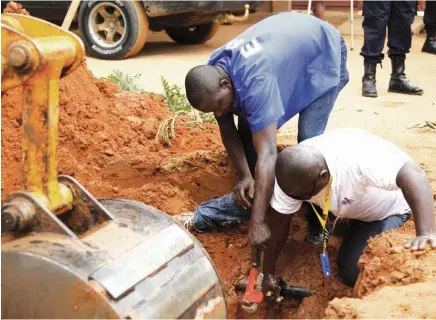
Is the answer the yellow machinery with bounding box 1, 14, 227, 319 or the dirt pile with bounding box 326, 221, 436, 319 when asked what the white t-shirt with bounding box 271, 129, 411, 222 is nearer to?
the dirt pile with bounding box 326, 221, 436, 319

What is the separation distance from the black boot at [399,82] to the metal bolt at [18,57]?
5533mm

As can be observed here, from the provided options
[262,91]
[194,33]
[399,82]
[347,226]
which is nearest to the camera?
[262,91]

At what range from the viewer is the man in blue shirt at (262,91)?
11.6 ft

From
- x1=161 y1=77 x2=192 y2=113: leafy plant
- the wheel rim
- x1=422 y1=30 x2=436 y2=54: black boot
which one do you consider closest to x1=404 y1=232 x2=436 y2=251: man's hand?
x1=161 y1=77 x2=192 y2=113: leafy plant

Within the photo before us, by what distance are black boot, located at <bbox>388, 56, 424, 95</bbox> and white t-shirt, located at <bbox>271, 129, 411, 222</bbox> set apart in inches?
145

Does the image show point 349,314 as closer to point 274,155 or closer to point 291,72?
point 274,155

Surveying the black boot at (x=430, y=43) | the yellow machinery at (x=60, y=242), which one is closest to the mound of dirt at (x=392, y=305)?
the yellow machinery at (x=60, y=242)

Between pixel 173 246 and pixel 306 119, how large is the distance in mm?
1923

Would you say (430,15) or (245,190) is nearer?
(245,190)

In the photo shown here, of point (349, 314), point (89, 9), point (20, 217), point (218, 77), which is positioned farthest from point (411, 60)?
point (20, 217)

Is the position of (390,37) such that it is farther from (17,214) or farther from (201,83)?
(17,214)

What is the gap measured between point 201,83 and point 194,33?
22.3 feet

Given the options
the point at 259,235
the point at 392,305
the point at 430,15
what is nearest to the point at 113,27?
the point at 430,15

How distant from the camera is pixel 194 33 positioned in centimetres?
1027
